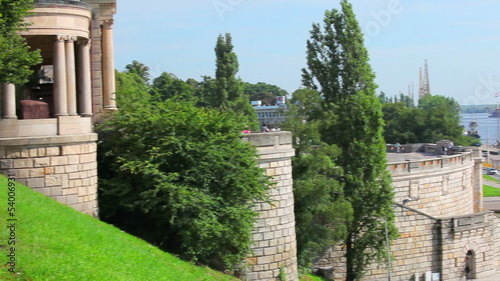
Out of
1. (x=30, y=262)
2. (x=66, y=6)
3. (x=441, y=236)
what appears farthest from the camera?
(x=441, y=236)

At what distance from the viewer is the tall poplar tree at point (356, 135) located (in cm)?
3222

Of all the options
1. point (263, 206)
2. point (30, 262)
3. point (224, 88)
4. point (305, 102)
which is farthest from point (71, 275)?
point (224, 88)

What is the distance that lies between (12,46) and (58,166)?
Result: 356 centimetres

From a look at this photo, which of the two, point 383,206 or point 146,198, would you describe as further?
point 383,206

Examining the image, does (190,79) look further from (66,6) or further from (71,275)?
(71,275)

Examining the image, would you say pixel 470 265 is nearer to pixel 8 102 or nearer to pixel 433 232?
pixel 433 232

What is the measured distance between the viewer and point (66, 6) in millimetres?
19750

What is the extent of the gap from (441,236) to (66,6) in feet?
82.4

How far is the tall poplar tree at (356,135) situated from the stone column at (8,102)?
55.4 ft

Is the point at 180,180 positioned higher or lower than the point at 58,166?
lower

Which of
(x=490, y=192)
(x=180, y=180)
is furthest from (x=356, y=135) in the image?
(x=490, y=192)

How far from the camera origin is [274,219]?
23.7 meters

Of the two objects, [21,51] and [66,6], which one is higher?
[66,6]

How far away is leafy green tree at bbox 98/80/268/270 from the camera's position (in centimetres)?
2012
